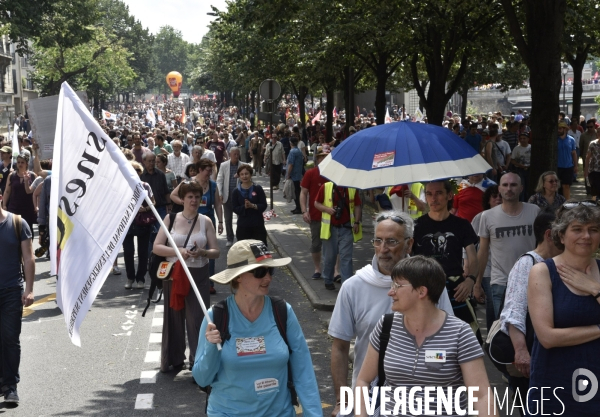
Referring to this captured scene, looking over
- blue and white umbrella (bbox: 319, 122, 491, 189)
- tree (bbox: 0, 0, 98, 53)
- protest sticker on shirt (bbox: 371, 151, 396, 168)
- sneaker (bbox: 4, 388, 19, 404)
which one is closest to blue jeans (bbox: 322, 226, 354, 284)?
blue and white umbrella (bbox: 319, 122, 491, 189)

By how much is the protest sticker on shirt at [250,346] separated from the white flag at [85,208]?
109 cm

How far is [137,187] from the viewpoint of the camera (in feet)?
18.8

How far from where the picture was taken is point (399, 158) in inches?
325

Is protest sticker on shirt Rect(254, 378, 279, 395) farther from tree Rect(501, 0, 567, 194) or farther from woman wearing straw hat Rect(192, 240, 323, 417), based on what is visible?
tree Rect(501, 0, 567, 194)

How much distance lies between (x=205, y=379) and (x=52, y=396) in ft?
13.1

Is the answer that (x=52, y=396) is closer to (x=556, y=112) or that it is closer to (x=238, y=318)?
(x=238, y=318)

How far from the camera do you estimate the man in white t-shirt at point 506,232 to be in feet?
27.3

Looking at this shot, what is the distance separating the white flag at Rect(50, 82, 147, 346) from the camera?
5.54 metres

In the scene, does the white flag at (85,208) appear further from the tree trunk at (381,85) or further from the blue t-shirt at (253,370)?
the tree trunk at (381,85)

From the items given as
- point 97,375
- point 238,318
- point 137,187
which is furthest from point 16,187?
point 238,318

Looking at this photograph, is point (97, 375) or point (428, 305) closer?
point (428, 305)

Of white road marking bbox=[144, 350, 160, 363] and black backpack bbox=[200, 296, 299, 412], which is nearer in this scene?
black backpack bbox=[200, 296, 299, 412]

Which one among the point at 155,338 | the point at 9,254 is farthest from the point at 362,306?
the point at 155,338

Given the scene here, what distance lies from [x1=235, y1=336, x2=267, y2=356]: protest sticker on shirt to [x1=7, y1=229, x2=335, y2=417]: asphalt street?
3.16 m
